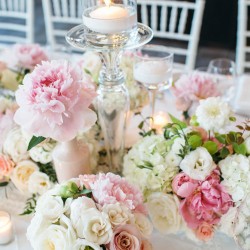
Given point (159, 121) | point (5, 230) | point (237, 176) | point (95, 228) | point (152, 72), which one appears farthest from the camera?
point (159, 121)

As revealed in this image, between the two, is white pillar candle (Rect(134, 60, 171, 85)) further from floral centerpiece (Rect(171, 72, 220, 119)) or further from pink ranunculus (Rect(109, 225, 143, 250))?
pink ranunculus (Rect(109, 225, 143, 250))

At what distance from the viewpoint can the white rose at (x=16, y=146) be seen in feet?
3.18

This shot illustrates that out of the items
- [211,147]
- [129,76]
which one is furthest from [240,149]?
[129,76]

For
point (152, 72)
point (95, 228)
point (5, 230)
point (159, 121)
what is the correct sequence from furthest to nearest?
point (159, 121) → point (152, 72) → point (5, 230) → point (95, 228)

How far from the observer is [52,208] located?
2.40 feet

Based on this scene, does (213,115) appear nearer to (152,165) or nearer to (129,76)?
(152,165)

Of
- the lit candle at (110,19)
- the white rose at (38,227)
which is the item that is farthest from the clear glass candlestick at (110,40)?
the white rose at (38,227)

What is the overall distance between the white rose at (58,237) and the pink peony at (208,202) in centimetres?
25

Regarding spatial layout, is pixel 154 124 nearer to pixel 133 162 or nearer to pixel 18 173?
pixel 133 162

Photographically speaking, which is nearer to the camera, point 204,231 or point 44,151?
point 204,231

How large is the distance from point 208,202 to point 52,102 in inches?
14.1

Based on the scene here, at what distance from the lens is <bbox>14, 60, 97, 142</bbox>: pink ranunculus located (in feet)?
2.51

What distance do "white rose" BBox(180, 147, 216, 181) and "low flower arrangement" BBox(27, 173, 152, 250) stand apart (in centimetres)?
12

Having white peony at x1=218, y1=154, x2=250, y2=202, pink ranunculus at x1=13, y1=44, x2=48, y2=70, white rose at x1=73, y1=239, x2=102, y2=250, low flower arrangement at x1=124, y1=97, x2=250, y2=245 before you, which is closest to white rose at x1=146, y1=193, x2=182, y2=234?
low flower arrangement at x1=124, y1=97, x2=250, y2=245
